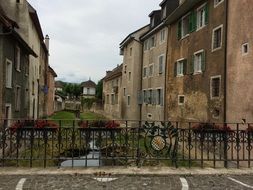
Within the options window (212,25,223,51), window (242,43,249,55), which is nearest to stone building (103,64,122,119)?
window (212,25,223,51)

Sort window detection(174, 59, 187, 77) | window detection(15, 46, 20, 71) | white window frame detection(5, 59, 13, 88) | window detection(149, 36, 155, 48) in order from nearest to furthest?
white window frame detection(5, 59, 13, 88) → window detection(15, 46, 20, 71) → window detection(174, 59, 187, 77) → window detection(149, 36, 155, 48)

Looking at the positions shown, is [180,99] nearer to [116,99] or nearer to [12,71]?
[12,71]

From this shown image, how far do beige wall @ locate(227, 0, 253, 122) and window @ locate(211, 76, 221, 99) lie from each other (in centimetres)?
138

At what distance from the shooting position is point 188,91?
76.6 ft

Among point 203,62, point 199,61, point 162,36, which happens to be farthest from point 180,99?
point 162,36

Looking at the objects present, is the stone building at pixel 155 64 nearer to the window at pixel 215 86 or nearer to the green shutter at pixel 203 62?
the green shutter at pixel 203 62

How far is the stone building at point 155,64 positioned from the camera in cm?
3020

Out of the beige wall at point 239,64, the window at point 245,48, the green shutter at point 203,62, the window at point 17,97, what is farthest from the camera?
the window at point 17,97

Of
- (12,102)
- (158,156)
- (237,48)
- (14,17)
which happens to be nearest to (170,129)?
(158,156)

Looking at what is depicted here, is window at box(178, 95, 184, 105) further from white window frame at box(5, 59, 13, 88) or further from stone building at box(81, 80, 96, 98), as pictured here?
stone building at box(81, 80, 96, 98)

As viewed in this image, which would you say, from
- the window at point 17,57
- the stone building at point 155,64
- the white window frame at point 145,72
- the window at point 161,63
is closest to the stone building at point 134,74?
the stone building at point 155,64

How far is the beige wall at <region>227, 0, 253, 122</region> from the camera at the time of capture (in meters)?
15.3

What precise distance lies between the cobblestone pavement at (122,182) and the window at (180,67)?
Result: 1618 cm

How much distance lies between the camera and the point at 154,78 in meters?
33.1
